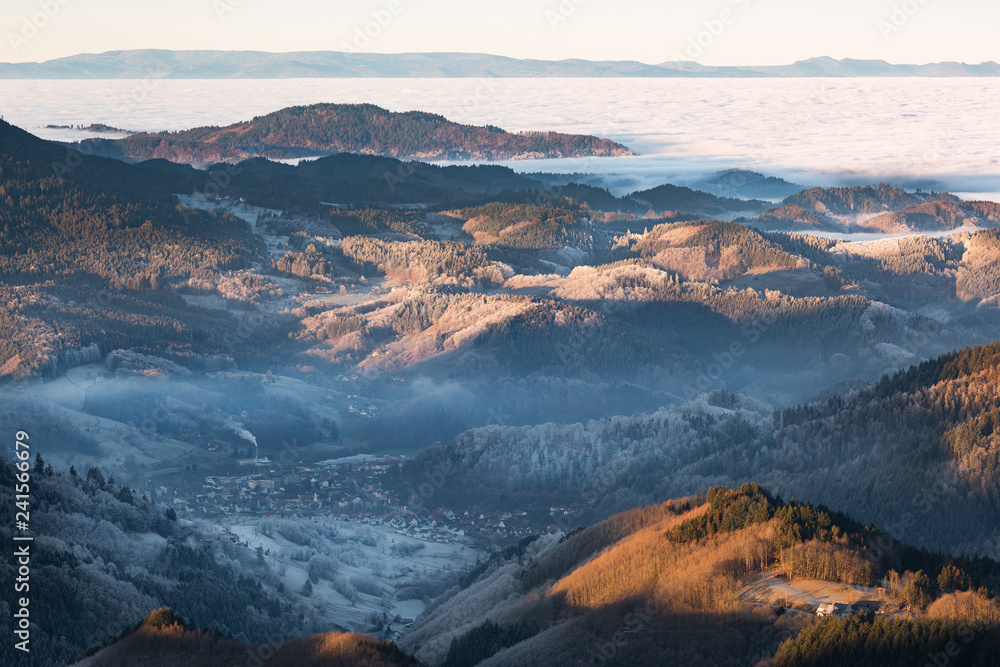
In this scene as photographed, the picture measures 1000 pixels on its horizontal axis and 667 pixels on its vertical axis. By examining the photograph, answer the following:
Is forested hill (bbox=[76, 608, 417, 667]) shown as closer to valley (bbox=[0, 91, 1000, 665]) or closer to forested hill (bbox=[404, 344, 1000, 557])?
valley (bbox=[0, 91, 1000, 665])

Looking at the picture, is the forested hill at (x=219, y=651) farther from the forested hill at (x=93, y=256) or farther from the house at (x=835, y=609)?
the forested hill at (x=93, y=256)

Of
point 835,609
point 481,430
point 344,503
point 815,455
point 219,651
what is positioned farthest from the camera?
point 481,430

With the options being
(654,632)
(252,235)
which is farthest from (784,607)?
(252,235)

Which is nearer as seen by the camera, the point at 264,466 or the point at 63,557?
the point at 63,557

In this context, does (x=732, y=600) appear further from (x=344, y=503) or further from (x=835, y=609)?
(x=344, y=503)

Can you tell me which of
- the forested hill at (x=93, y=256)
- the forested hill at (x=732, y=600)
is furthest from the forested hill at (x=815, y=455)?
the forested hill at (x=93, y=256)

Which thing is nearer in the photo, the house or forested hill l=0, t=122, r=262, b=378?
the house

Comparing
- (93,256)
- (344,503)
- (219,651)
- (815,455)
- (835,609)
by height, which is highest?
(835,609)

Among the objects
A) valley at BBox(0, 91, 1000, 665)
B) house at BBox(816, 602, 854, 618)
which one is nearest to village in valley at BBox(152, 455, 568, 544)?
valley at BBox(0, 91, 1000, 665)

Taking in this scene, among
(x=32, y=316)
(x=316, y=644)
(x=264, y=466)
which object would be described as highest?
(x=316, y=644)

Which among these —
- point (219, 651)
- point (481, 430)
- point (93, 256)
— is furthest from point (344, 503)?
point (93, 256)

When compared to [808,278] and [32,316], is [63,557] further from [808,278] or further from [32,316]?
[808,278]
